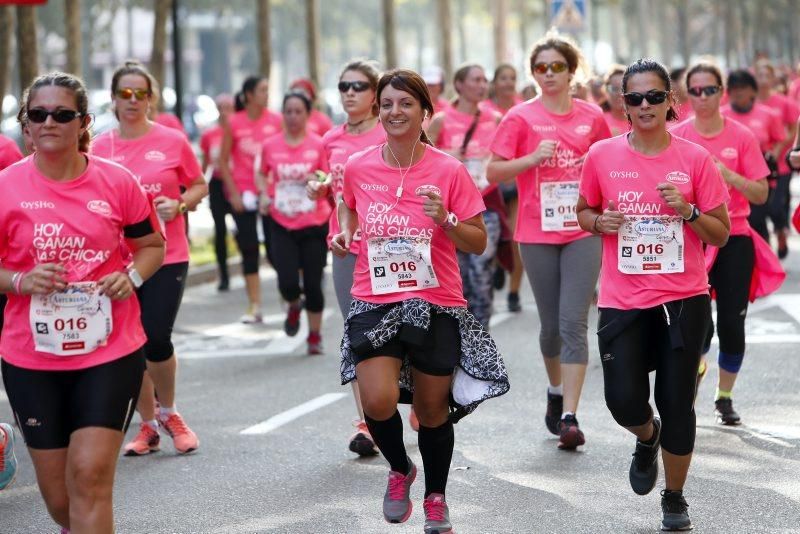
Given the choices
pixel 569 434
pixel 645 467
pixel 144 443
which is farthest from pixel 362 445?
pixel 645 467

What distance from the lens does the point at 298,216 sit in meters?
11.6

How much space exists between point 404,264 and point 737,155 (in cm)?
273

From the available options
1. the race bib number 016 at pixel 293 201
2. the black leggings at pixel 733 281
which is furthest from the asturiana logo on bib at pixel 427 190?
the race bib number 016 at pixel 293 201

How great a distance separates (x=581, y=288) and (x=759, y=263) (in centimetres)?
109

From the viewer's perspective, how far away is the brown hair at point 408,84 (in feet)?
20.1

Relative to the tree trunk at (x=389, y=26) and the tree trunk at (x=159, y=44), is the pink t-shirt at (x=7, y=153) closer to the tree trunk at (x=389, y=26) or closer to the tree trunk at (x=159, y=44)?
the tree trunk at (x=159, y=44)

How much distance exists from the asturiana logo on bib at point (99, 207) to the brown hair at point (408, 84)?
4.26 feet

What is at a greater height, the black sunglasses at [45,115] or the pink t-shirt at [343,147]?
the black sunglasses at [45,115]

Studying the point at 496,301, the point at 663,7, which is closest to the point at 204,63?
the point at 663,7

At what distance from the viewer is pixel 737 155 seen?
815 centimetres

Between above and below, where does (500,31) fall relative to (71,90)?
above

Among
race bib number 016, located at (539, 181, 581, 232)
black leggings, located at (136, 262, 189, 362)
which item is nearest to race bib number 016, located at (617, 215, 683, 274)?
race bib number 016, located at (539, 181, 581, 232)

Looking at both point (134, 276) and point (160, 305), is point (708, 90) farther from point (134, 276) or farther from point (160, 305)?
point (134, 276)

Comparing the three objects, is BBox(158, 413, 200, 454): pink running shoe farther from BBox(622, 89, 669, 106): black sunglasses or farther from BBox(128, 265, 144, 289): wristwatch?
BBox(622, 89, 669, 106): black sunglasses
